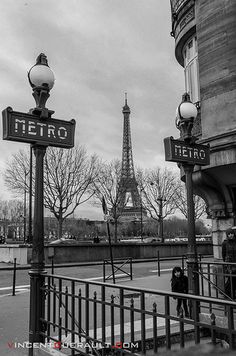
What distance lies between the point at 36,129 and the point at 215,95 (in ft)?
23.2

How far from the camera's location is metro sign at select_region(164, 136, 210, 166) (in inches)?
333

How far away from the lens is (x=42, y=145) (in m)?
6.00

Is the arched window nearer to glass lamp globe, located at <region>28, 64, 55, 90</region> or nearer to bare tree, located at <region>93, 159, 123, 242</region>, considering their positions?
glass lamp globe, located at <region>28, 64, 55, 90</region>

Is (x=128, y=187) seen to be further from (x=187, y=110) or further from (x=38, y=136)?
(x=38, y=136)

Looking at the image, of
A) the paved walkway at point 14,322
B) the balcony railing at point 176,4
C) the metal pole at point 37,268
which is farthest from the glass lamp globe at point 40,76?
the balcony railing at point 176,4

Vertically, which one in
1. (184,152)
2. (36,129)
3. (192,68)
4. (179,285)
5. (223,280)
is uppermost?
(192,68)

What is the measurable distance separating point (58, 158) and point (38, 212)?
31.2m

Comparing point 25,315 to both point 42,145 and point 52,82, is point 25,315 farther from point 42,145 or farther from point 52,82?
point 52,82

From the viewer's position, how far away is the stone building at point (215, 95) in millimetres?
11023

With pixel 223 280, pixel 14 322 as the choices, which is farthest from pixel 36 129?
pixel 223 280

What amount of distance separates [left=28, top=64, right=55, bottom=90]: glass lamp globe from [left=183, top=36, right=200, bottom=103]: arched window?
7.72m

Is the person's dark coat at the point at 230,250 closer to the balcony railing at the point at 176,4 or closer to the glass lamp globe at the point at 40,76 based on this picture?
the glass lamp globe at the point at 40,76

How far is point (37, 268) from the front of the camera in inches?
223

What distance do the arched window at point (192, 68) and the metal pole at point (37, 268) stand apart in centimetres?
834
